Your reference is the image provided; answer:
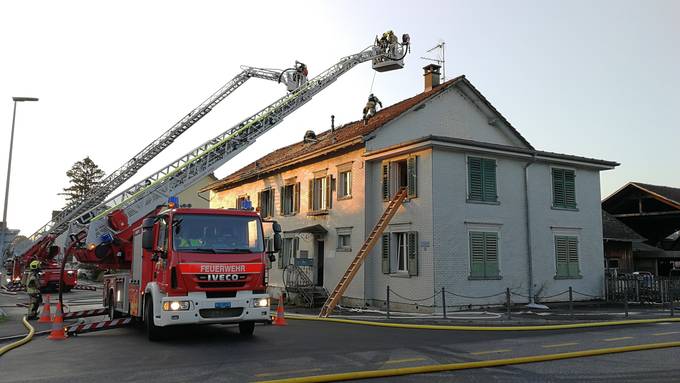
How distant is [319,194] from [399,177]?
16.2ft

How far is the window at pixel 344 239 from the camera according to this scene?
21.5 metres

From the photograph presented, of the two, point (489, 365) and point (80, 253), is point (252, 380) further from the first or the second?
point (80, 253)

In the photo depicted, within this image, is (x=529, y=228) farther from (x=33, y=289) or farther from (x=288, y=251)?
(x=33, y=289)

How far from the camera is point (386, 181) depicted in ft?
66.7

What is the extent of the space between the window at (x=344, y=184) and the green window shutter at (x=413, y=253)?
3.91 m

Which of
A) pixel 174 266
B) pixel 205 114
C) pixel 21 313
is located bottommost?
pixel 21 313

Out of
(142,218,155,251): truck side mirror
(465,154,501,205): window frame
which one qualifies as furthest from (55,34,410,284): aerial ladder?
(465,154,501,205): window frame

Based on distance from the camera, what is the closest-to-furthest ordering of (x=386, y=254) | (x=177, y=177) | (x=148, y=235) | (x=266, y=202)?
(x=148, y=235) → (x=177, y=177) → (x=386, y=254) → (x=266, y=202)

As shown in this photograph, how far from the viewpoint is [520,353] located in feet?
31.9

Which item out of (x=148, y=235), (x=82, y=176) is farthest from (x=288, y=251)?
(x=82, y=176)

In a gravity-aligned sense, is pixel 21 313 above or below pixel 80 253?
below

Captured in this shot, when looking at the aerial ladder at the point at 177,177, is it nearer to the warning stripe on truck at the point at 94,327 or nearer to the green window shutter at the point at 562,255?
the warning stripe on truck at the point at 94,327

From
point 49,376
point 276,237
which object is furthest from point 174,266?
point 49,376

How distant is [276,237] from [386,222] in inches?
290
